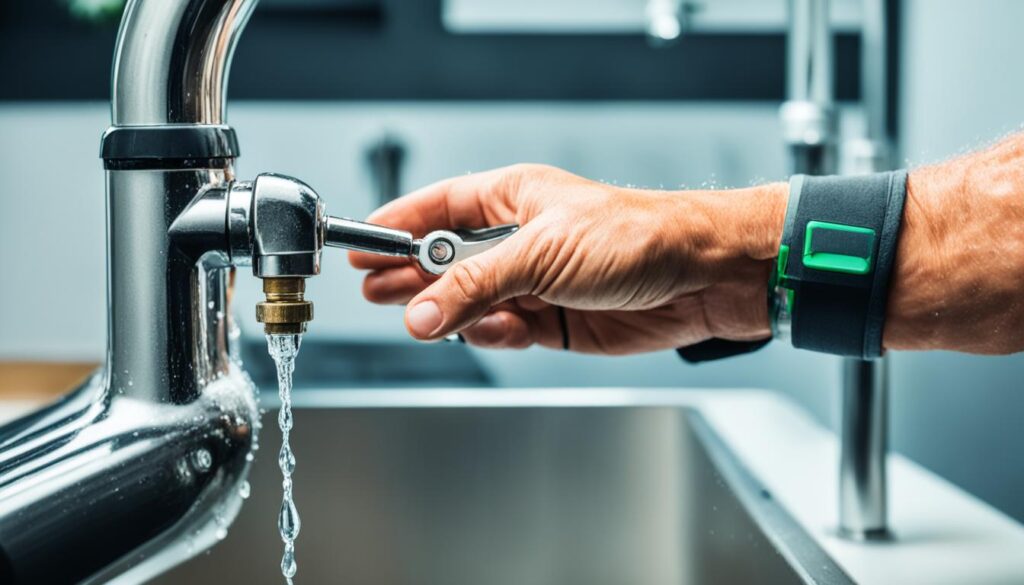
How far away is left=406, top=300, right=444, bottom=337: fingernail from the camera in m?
0.42

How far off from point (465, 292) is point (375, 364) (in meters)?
0.64

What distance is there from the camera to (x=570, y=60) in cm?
114

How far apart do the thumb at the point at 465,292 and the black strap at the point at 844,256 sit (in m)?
0.14

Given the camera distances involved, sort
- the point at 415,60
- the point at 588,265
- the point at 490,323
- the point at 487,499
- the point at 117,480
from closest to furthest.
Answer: the point at 117,480 → the point at 588,265 → the point at 490,323 → the point at 487,499 → the point at 415,60

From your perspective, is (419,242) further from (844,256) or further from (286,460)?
(844,256)

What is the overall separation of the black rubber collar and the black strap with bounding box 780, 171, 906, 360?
276 mm

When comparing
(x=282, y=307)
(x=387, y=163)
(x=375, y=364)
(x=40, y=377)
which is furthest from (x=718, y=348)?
(x=40, y=377)

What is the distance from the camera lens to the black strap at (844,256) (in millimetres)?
465

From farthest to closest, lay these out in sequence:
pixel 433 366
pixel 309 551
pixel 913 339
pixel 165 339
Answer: pixel 433 366 → pixel 309 551 → pixel 913 339 → pixel 165 339

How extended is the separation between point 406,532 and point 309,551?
0.22 feet

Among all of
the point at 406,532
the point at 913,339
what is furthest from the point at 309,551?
the point at 913,339

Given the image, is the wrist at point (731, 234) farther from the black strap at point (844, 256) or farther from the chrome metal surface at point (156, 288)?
the chrome metal surface at point (156, 288)

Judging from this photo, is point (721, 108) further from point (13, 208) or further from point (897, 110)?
point (13, 208)

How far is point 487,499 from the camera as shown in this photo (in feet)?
2.28
